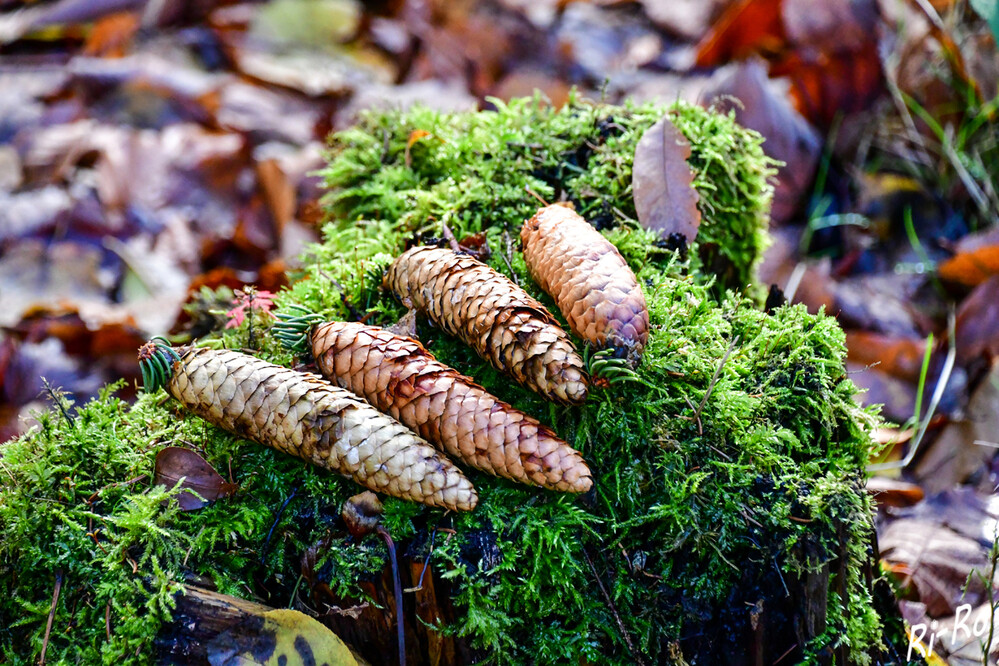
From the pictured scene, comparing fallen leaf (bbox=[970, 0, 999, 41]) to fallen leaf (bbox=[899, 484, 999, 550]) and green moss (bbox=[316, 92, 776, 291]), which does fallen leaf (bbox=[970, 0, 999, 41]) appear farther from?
fallen leaf (bbox=[899, 484, 999, 550])

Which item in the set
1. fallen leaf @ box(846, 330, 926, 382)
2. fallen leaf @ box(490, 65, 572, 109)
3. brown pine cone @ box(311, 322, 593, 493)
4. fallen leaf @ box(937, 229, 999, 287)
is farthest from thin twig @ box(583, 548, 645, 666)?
fallen leaf @ box(490, 65, 572, 109)

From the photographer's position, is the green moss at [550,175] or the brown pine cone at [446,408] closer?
the brown pine cone at [446,408]

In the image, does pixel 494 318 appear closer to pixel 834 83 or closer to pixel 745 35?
pixel 834 83

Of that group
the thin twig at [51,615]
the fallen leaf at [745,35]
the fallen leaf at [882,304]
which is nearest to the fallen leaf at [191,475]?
the thin twig at [51,615]

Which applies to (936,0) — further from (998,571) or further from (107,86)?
(107,86)

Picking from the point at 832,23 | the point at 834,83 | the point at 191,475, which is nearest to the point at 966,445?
the point at 834,83

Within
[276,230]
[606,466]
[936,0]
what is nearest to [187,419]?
[606,466]

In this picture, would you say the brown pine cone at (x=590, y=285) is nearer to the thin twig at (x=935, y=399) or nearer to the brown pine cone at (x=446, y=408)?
the brown pine cone at (x=446, y=408)
